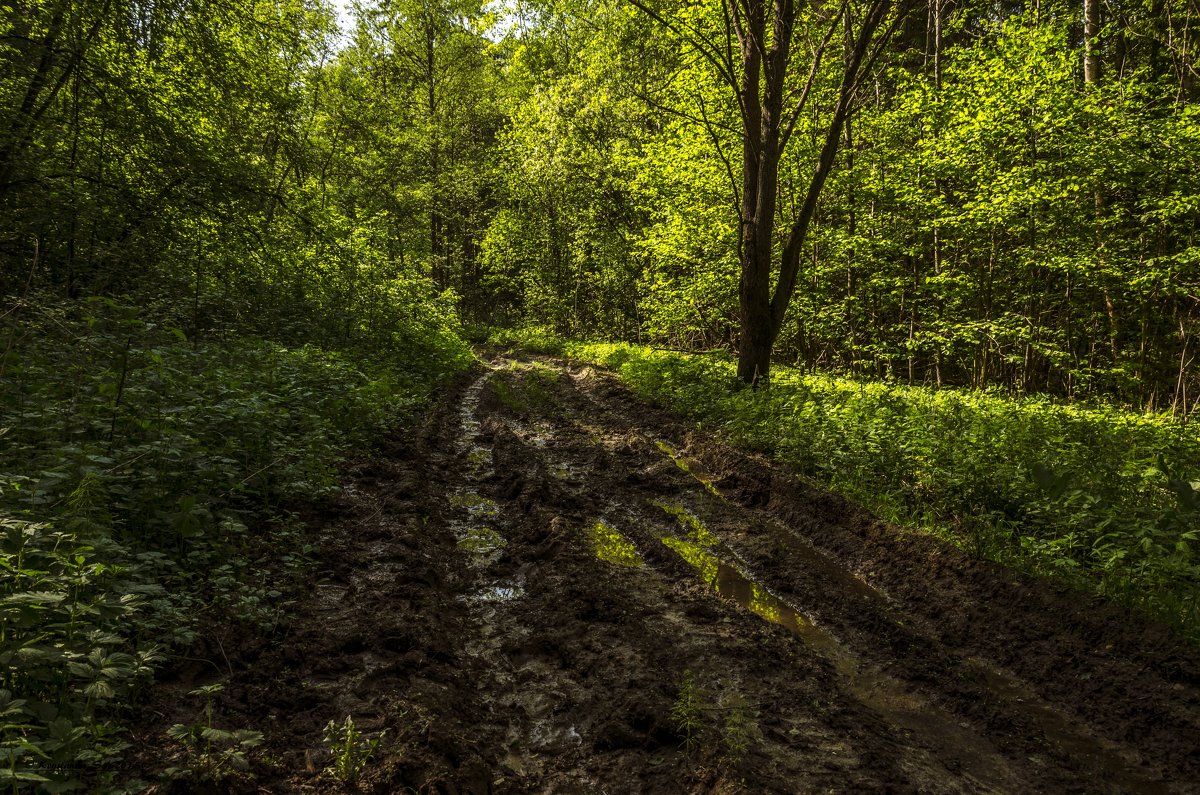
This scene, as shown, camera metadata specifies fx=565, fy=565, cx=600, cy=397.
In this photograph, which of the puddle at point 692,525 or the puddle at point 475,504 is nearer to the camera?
the puddle at point 692,525

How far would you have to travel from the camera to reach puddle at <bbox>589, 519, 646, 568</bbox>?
216 inches

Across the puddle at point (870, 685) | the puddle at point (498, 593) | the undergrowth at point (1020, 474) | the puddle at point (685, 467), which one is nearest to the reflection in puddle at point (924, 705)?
the puddle at point (870, 685)

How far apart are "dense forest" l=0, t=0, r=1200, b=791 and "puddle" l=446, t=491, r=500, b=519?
1431 mm

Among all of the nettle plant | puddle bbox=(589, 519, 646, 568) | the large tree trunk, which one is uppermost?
the large tree trunk

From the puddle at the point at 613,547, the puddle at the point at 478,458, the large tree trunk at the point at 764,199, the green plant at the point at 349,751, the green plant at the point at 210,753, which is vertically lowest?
the puddle at the point at 613,547

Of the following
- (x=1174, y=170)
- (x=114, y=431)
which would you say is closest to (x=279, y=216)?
(x=114, y=431)

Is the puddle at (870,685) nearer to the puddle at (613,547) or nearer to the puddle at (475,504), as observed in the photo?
the puddle at (613,547)

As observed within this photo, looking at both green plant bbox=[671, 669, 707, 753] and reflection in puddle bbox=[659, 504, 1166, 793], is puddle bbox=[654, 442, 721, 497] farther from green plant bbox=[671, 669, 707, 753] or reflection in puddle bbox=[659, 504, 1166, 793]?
green plant bbox=[671, 669, 707, 753]

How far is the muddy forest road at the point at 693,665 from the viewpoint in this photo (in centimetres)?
296

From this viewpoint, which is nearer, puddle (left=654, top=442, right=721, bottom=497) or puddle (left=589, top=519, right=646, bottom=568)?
puddle (left=589, top=519, right=646, bottom=568)

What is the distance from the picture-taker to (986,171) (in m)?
13.2

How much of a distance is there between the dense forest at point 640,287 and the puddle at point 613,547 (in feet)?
8.53

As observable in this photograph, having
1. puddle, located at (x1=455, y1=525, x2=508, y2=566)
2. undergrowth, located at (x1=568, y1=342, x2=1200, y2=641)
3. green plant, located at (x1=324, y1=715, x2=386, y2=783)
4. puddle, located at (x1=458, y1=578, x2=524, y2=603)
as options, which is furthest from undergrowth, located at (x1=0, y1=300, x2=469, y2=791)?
undergrowth, located at (x1=568, y1=342, x2=1200, y2=641)

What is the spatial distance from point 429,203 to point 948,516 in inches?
1203
